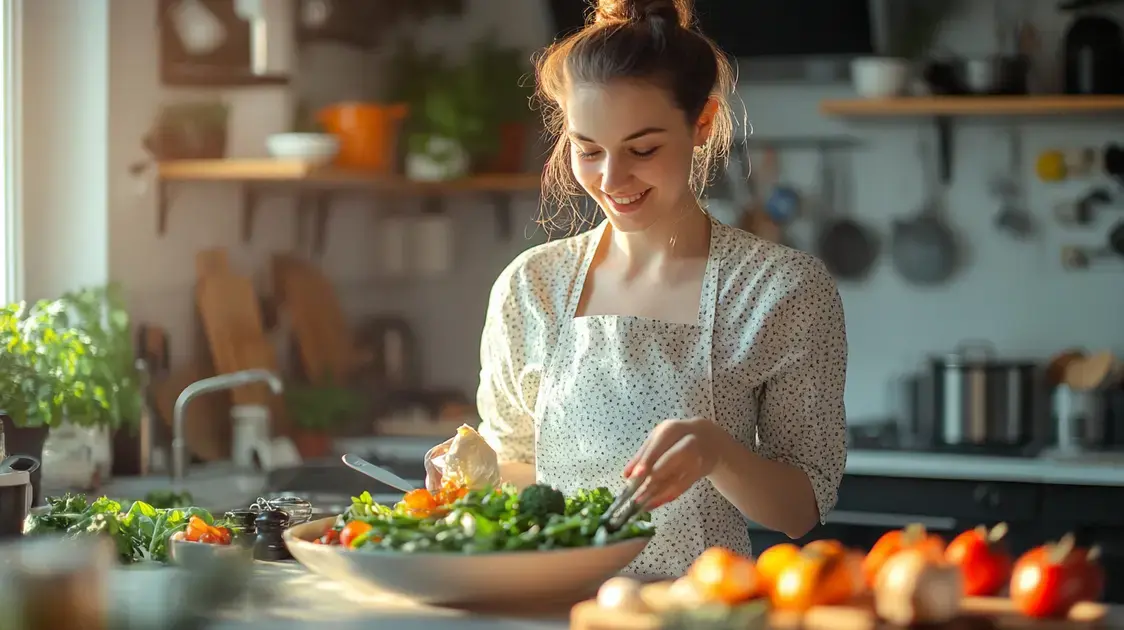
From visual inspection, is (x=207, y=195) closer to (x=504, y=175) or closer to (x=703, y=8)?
(x=504, y=175)

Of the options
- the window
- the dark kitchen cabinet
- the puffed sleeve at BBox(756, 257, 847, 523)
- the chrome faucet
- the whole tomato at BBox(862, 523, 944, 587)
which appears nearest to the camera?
the whole tomato at BBox(862, 523, 944, 587)

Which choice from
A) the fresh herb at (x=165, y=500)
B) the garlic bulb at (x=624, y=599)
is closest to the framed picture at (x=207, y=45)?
the fresh herb at (x=165, y=500)

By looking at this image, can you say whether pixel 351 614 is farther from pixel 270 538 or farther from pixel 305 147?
pixel 305 147

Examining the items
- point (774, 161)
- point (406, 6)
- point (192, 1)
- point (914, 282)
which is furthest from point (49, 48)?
point (914, 282)

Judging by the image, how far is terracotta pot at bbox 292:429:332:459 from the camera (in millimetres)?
3564

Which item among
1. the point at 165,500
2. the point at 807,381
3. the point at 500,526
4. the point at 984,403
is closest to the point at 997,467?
the point at 984,403

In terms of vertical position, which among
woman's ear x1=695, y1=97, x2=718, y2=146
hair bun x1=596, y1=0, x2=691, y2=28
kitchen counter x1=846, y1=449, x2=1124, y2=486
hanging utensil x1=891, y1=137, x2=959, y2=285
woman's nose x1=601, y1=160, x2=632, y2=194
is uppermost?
hair bun x1=596, y1=0, x2=691, y2=28

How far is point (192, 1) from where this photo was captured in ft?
10.5

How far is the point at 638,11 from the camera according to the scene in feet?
6.02

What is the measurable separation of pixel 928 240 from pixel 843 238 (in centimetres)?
22

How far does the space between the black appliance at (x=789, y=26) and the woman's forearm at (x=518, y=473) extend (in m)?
1.91

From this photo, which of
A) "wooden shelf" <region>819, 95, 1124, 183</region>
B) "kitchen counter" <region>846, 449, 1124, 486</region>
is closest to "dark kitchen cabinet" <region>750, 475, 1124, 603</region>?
"kitchen counter" <region>846, 449, 1124, 486</region>

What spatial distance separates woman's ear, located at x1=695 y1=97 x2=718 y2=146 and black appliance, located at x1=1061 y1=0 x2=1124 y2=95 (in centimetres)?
198

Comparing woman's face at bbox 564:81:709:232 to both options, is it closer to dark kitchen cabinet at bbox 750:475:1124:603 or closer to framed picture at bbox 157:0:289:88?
dark kitchen cabinet at bbox 750:475:1124:603
